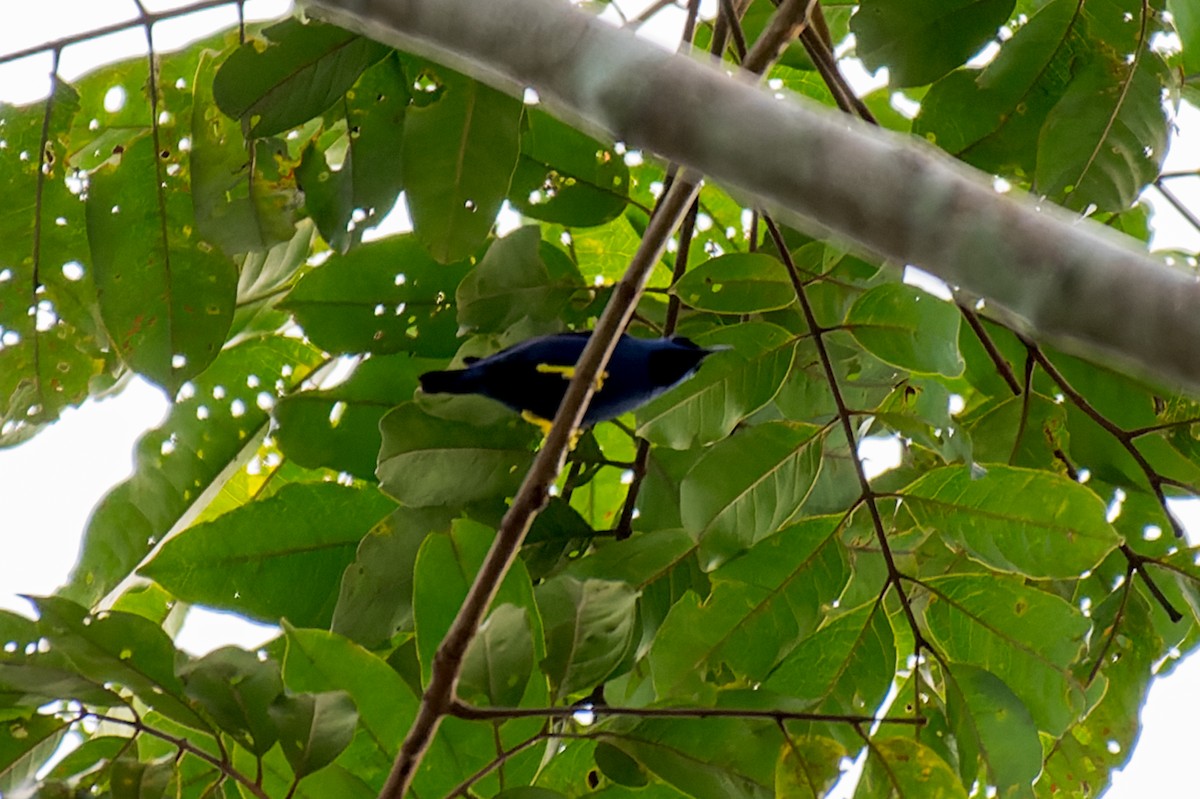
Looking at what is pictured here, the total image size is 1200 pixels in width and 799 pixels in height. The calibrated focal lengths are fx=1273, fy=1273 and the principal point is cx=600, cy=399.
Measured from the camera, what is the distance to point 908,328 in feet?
5.40

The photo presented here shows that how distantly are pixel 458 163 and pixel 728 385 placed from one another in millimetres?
485

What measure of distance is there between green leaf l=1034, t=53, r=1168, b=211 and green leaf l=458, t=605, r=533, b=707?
98cm

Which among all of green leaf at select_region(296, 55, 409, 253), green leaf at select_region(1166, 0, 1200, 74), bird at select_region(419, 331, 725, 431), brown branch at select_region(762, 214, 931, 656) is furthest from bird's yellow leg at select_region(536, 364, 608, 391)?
green leaf at select_region(1166, 0, 1200, 74)

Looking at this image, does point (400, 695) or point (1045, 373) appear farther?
point (1045, 373)

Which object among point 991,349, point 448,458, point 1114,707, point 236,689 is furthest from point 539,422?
point 1114,707

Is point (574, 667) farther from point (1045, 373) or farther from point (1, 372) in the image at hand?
point (1, 372)

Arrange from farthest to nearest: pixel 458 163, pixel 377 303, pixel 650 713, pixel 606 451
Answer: pixel 606 451, pixel 377 303, pixel 458 163, pixel 650 713

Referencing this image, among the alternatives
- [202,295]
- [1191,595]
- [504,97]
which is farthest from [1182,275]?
[202,295]

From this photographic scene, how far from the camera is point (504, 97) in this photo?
1.75 meters

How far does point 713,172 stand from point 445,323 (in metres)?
1.28

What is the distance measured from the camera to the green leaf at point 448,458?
180 centimetres

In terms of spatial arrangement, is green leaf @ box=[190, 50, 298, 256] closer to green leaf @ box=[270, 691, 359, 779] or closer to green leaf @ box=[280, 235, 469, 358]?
green leaf @ box=[280, 235, 469, 358]

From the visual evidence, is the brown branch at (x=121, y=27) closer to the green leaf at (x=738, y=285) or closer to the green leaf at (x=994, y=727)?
the green leaf at (x=738, y=285)

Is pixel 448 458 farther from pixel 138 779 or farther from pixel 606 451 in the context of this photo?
pixel 138 779
